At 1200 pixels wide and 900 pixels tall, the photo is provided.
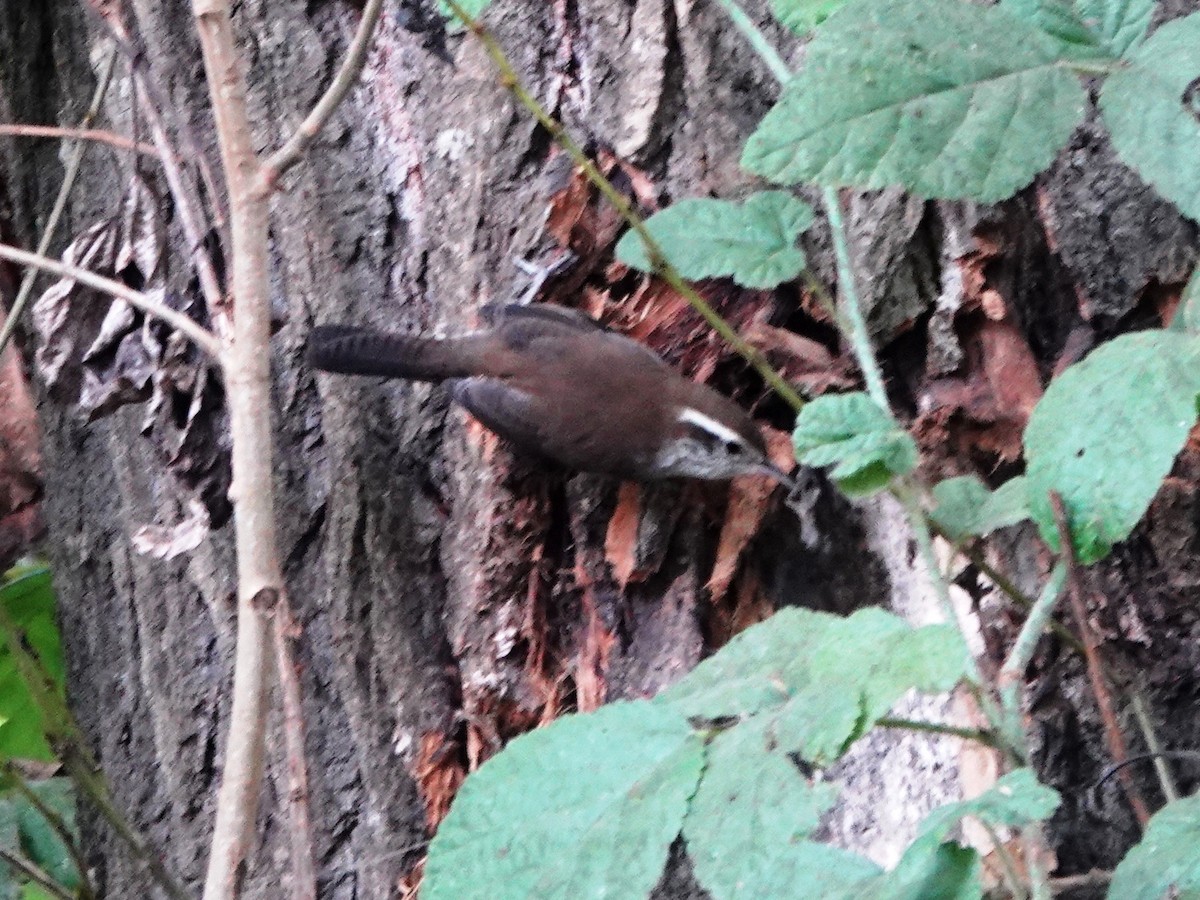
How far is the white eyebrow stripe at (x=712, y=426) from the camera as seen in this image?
76.0 inches

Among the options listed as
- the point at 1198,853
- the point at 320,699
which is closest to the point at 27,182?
the point at 320,699

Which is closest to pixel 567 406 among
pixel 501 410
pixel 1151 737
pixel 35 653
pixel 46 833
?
pixel 501 410

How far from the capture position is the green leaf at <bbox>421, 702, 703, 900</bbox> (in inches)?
42.6

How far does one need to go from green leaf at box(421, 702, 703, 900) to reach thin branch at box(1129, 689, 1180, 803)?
72cm

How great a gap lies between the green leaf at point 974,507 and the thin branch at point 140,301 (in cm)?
91

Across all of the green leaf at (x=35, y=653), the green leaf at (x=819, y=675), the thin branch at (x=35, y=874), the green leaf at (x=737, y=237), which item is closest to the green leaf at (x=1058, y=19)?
the green leaf at (x=737, y=237)

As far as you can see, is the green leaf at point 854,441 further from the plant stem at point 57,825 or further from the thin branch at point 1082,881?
the plant stem at point 57,825

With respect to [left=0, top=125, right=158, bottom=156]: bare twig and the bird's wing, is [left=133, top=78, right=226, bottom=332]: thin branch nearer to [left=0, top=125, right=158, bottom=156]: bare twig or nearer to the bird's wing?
[left=0, top=125, right=158, bottom=156]: bare twig

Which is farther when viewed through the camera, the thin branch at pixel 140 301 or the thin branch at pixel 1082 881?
the thin branch at pixel 140 301

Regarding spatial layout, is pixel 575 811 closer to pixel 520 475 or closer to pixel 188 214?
pixel 520 475

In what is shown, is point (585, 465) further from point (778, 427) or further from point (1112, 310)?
point (1112, 310)

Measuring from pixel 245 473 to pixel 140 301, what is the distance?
0.48m

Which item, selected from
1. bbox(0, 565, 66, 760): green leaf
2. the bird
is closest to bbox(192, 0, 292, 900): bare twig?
the bird

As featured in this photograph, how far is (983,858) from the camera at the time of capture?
1.48 meters
